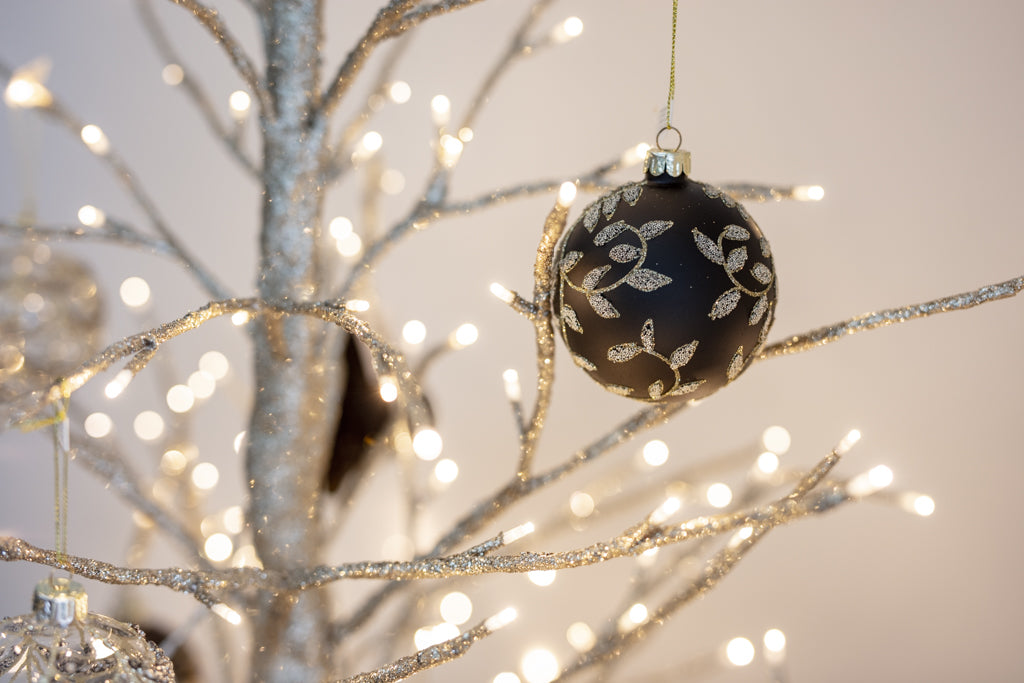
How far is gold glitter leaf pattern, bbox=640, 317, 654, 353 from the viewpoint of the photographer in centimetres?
65

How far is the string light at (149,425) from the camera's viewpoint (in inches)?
64.7

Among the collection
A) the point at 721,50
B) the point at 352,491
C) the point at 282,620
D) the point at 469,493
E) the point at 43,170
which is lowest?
the point at 282,620

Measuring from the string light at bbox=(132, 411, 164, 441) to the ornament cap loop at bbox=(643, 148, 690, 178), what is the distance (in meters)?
1.19

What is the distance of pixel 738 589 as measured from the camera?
71.6 inches

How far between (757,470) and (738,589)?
75 cm

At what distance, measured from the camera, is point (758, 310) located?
0.67 metres

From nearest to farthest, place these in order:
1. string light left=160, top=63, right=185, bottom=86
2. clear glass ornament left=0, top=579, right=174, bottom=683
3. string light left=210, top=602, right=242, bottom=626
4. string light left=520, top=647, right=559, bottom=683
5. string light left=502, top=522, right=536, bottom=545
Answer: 1. clear glass ornament left=0, top=579, right=174, bottom=683
2. string light left=502, top=522, right=536, bottom=545
3. string light left=210, top=602, right=242, bottom=626
4. string light left=160, top=63, right=185, bottom=86
5. string light left=520, top=647, right=559, bottom=683

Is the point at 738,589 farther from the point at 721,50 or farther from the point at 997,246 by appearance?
the point at 721,50

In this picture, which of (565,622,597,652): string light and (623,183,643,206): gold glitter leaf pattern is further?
(565,622,597,652): string light

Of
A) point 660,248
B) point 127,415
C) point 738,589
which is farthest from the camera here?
point 738,589

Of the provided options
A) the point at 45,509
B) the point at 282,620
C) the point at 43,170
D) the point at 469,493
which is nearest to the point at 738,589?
the point at 469,493

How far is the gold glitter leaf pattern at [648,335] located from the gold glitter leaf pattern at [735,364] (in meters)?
0.07

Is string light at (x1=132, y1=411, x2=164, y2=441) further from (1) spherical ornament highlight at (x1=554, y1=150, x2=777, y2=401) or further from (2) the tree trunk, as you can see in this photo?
(1) spherical ornament highlight at (x1=554, y1=150, x2=777, y2=401)

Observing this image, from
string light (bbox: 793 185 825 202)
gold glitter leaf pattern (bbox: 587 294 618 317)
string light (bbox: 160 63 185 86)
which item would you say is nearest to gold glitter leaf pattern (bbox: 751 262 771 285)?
gold glitter leaf pattern (bbox: 587 294 618 317)
